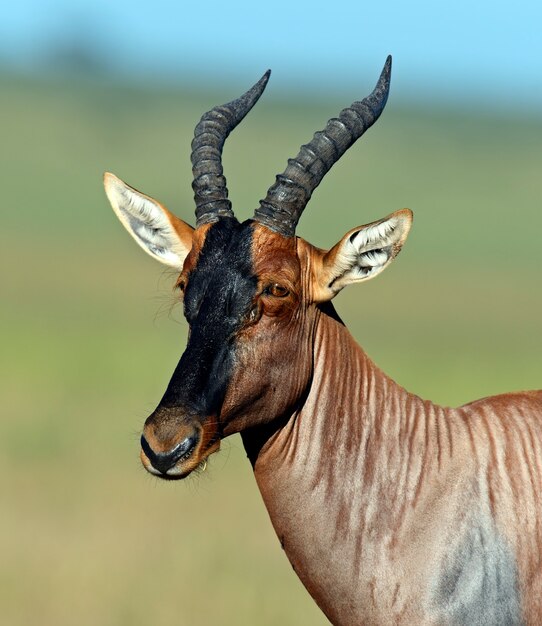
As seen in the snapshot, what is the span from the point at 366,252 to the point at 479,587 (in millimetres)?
2081

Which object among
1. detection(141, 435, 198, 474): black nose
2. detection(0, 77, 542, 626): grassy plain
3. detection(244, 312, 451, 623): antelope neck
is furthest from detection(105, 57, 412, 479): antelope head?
detection(0, 77, 542, 626): grassy plain

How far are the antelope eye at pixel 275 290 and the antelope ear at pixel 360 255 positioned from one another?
333 mm

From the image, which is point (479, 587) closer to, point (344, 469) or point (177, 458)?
point (344, 469)

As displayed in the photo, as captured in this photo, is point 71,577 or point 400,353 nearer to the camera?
point 71,577

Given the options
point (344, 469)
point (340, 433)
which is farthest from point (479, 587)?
point (340, 433)

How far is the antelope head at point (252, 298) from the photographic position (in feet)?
25.2

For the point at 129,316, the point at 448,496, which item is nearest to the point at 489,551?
the point at 448,496

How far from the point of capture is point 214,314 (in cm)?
801

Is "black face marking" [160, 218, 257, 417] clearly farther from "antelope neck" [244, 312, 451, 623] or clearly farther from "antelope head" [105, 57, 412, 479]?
"antelope neck" [244, 312, 451, 623]

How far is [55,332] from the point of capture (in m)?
32.0

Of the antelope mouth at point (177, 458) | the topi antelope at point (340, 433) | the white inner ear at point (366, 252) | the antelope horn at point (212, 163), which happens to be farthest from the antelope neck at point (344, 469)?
the antelope horn at point (212, 163)

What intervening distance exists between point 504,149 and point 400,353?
229ft

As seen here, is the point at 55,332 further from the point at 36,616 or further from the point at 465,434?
the point at 465,434

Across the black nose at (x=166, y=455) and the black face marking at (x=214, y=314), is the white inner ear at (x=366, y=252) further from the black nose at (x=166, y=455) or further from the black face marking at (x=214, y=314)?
the black nose at (x=166, y=455)
